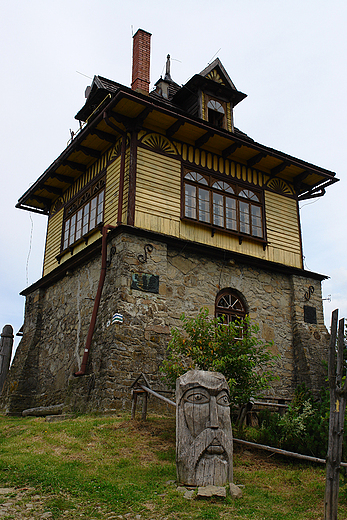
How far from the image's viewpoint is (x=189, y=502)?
5883 millimetres

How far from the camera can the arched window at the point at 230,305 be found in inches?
522

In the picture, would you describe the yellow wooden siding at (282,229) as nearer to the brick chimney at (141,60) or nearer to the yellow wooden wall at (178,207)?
the yellow wooden wall at (178,207)

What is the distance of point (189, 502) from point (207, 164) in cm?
1009

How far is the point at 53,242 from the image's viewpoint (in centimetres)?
1652

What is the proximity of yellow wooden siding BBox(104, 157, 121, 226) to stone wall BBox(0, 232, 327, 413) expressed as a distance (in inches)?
34.1

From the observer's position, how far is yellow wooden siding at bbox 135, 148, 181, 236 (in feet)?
41.4

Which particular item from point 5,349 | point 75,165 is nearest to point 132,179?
point 75,165

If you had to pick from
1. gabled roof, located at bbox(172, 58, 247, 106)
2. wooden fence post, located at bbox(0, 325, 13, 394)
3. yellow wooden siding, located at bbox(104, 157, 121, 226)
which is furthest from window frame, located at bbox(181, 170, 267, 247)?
wooden fence post, located at bbox(0, 325, 13, 394)

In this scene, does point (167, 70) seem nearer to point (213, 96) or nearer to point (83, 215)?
point (213, 96)

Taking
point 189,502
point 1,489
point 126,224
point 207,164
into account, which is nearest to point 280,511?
point 189,502

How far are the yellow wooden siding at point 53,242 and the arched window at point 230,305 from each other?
5.46m

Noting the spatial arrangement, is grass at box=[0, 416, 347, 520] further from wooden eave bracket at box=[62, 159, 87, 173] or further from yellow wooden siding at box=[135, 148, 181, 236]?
wooden eave bracket at box=[62, 159, 87, 173]

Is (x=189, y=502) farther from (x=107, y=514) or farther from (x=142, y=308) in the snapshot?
(x=142, y=308)

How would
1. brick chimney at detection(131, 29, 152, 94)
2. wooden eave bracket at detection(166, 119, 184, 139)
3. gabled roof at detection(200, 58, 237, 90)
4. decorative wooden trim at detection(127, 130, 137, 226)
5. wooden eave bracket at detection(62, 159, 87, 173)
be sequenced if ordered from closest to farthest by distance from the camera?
1. decorative wooden trim at detection(127, 130, 137, 226)
2. wooden eave bracket at detection(166, 119, 184, 139)
3. brick chimney at detection(131, 29, 152, 94)
4. wooden eave bracket at detection(62, 159, 87, 173)
5. gabled roof at detection(200, 58, 237, 90)
